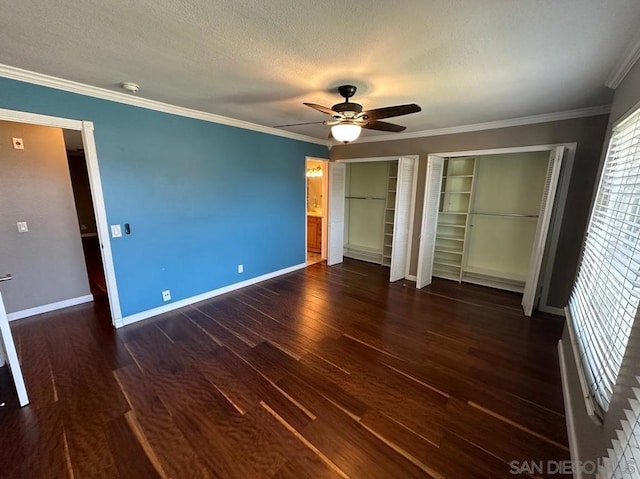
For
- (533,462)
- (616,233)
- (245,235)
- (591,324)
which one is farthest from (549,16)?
(245,235)

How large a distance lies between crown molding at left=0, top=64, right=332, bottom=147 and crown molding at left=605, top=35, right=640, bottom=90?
3667 mm

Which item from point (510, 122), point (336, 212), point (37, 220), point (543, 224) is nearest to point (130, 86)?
point (37, 220)

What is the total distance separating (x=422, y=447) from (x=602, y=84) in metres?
3.22

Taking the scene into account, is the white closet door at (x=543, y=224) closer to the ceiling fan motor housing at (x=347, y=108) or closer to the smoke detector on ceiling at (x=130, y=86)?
Result: the ceiling fan motor housing at (x=347, y=108)

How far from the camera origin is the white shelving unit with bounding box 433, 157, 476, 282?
444 cm

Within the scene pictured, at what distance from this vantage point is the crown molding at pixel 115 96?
6.99 ft

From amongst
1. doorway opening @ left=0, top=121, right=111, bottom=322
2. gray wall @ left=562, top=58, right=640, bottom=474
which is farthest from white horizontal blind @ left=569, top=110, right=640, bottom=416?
doorway opening @ left=0, top=121, right=111, bottom=322

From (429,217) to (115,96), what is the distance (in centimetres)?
430

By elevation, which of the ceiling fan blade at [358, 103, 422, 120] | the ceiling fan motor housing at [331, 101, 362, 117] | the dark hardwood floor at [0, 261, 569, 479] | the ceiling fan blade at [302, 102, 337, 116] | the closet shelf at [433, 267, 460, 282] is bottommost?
the dark hardwood floor at [0, 261, 569, 479]

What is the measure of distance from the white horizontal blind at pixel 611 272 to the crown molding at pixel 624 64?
387 mm

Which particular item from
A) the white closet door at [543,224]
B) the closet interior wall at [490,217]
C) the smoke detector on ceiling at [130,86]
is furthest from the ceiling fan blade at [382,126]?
the closet interior wall at [490,217]

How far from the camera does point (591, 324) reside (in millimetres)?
1785

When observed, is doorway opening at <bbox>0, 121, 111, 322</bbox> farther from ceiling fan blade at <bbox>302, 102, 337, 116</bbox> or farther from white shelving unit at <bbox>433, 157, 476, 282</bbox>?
white shelving unit at <bbox>433, 157, 476, 282</bbox>

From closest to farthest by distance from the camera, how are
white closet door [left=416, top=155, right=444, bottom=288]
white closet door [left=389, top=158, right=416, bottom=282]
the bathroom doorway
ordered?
white closet door [left=416, top=155, right=444, bottom=288]
white closet door [left=389, top=158, right=416, bottom=282]
the bathroom doorway
